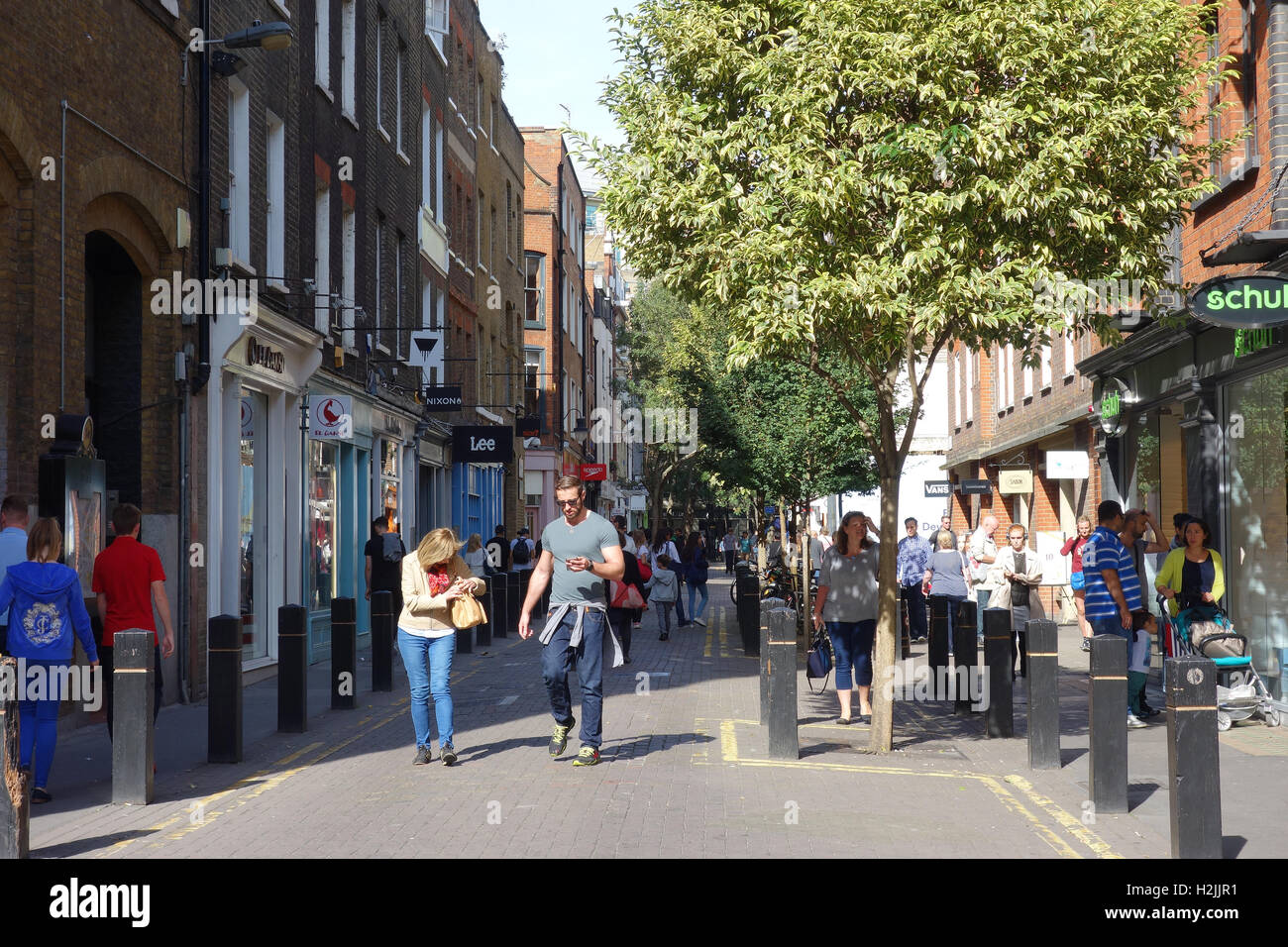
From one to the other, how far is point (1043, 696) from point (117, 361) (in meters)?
9.50

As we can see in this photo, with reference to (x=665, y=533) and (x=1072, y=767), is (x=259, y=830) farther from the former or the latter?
(x=665, y=533)

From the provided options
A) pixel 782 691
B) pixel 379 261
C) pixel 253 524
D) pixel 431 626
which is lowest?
pixel 782 691

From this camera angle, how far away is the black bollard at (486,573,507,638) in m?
23.8

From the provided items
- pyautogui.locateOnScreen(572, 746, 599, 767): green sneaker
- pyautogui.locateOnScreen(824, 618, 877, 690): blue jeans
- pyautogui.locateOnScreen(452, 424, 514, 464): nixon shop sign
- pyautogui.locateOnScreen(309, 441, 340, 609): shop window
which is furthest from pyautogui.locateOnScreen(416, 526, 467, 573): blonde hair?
pyautogui.locateOnScreen(452, 424, 514, 464): nixon shop sign

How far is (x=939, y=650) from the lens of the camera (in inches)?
615

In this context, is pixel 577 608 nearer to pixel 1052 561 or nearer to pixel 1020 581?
pixel 1020 581

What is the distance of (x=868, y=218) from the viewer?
11195 millimetres

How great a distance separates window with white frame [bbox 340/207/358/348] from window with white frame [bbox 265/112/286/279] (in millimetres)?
3360

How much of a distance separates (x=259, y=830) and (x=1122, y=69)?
26.3 feet

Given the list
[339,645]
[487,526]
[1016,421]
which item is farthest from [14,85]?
[487,526]

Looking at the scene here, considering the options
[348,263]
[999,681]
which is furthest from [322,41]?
[999,681]

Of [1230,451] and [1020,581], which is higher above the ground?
[1230,451]

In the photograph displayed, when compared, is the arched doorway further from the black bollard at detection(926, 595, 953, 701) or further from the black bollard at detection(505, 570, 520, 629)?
the black bollard at detection(505, 570, 520, 629)

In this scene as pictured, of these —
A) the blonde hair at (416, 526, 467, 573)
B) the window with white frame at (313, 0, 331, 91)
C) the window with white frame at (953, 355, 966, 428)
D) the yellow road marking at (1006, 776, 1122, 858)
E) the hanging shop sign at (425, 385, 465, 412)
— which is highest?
the window with white frame at (313, 0, 331, 91)
